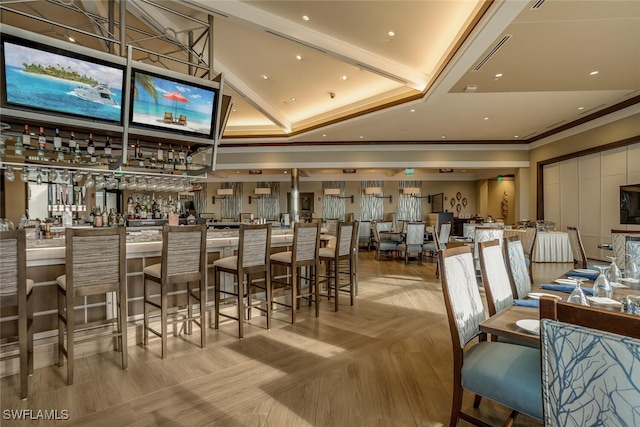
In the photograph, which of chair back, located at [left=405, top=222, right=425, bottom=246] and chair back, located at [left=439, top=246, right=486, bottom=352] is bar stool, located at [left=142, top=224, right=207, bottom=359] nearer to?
chair back, located at [left=439, top=246, right=486, bottom=352]

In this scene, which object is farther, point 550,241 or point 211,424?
point 550,241

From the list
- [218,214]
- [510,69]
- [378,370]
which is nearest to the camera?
[378,370]

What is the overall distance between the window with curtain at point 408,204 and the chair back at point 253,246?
10.3 meters

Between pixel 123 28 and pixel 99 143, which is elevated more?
pixel 123 28

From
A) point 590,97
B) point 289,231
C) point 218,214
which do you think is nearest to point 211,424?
point 289,231

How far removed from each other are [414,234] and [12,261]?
23.7 feet

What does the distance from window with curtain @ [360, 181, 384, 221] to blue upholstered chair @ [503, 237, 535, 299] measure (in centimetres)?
1031

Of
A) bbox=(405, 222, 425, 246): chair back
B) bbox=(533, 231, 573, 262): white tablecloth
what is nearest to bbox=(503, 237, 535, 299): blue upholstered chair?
bbox=(405, 222, 425, 246): chair back

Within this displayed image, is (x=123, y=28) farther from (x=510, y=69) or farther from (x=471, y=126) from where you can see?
(x=471, y=126)

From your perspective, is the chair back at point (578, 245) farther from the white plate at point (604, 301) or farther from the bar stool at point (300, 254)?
the bar stool at point (300, 254)

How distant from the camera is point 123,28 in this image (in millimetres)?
3236

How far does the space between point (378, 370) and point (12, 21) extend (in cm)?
542

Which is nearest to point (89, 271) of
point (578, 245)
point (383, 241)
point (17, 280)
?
point (17, 280)

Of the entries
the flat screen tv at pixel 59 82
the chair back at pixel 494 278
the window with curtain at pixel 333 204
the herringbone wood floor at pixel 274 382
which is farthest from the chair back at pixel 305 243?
the window with curtain at pixel 333 204
